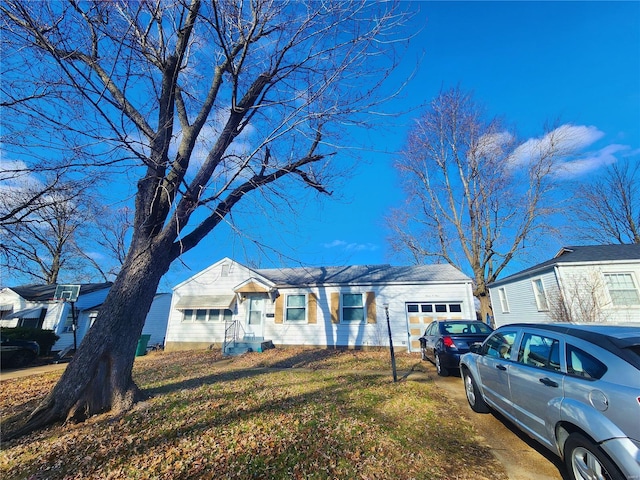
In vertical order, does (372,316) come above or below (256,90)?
below

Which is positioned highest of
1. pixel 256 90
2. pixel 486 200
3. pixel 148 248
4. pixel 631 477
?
pixel 486 200

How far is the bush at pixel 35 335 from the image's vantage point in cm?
1439

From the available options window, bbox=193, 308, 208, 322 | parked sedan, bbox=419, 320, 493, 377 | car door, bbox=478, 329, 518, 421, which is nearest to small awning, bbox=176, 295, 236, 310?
window, bbox=193, 308, 208, 322

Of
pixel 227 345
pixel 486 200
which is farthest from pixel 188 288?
pixel 486 200

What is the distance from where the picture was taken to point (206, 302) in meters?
15.8

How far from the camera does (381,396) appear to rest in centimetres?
617

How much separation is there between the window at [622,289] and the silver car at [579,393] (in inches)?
507

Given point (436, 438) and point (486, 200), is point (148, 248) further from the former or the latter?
point (486, 200)

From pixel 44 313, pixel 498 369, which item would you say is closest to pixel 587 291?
pixel 498 369

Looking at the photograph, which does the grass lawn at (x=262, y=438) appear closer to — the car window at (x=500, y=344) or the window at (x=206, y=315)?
the car window at (x=500, y=344)

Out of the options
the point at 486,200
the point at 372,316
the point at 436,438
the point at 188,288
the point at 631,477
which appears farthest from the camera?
the point at 486,200

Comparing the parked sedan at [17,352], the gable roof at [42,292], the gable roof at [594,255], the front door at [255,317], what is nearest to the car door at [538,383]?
the gable roof at [594,255]

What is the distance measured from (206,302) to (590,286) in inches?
726

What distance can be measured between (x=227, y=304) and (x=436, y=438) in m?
13.0
